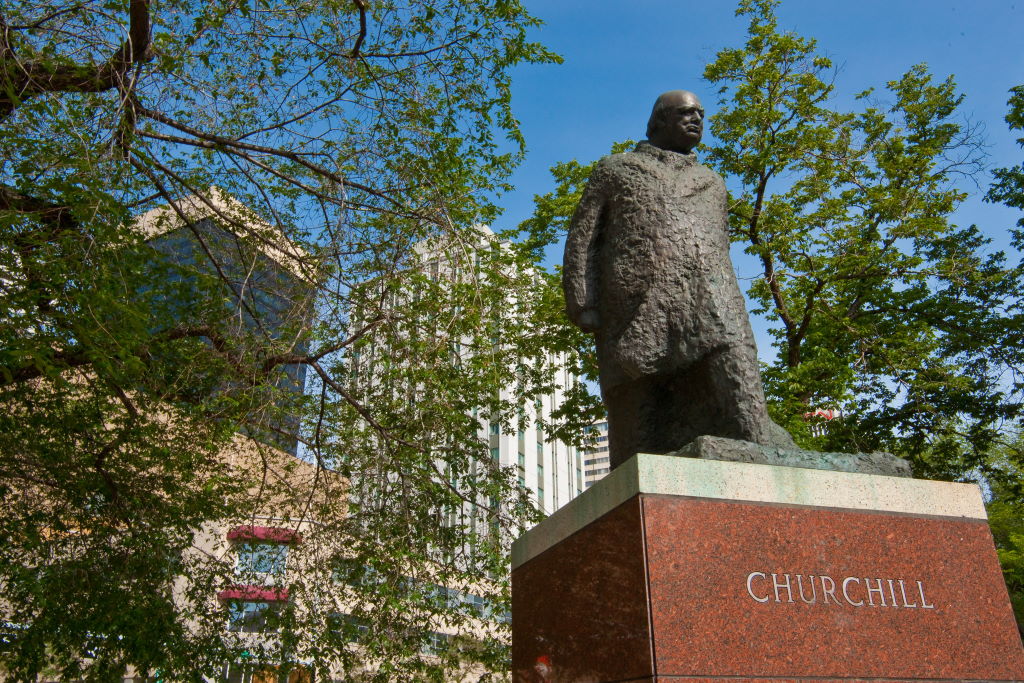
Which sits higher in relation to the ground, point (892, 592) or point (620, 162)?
point (620, 162)

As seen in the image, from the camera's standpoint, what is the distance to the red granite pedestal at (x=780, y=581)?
345 cm

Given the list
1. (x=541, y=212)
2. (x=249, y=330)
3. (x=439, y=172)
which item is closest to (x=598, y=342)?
(x=439, y=172)

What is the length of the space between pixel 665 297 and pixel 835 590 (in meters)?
1.73

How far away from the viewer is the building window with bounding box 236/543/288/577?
37.3 feet

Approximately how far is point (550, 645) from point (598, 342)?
1781 mm

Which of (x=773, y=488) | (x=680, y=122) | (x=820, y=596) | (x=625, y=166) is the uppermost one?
(x=680, y=122)

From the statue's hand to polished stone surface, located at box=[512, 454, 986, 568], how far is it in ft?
3.87

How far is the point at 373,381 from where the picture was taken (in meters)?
12.5

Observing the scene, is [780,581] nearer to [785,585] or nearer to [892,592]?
[785,585]

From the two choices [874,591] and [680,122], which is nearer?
[874,591]

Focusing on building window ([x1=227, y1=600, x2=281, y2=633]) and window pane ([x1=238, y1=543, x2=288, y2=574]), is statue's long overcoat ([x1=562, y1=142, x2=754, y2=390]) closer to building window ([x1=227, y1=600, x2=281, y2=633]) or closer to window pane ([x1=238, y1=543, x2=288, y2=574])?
building window ([x1=227, y1=600, x2=281, y2=633])

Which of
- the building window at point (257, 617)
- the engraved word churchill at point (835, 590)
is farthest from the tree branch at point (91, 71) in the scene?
the engraved word churchill at point (835, 590)

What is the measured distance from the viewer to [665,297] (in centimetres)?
460

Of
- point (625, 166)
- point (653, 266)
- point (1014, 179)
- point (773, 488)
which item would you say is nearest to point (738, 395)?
point (773, 488)
